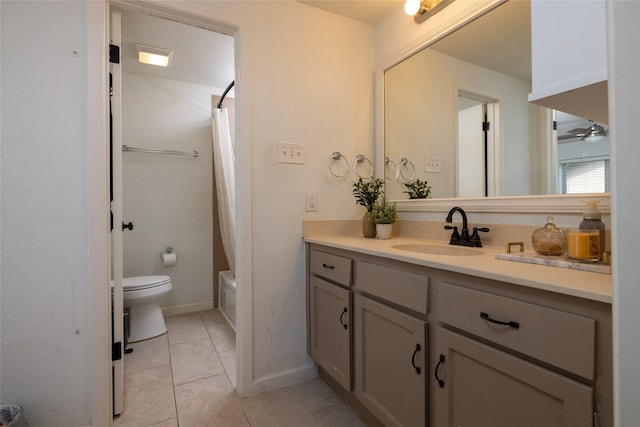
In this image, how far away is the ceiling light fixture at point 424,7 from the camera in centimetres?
165

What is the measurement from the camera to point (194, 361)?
2.05 metres

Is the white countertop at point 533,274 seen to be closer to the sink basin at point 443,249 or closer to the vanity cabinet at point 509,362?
the vanity cabinet at point 509,362

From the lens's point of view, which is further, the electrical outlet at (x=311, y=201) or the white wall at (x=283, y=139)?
the electrical outlet at (x=311, y=201)

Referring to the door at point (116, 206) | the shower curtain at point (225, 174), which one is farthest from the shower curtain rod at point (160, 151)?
the door at point (116, 206)

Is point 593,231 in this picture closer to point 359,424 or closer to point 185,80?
point 359,424

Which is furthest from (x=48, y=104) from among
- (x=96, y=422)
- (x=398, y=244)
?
(x=398, y=244)

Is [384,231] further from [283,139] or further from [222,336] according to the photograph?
[222,336]

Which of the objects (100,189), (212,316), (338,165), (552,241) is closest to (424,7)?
(338,165)

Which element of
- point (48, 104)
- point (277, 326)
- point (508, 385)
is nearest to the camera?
point (508, 385)

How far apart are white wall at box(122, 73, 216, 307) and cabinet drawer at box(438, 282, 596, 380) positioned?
268cm

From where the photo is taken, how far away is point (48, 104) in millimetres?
1312

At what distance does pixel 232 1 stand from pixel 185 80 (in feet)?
5.29

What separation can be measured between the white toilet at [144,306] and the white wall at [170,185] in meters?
0.46

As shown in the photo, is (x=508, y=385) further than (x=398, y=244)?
No
